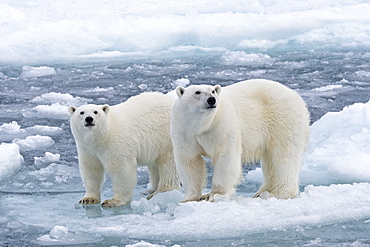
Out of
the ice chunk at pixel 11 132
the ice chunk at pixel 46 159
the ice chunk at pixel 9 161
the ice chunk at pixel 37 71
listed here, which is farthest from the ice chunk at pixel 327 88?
the ice chunk at pixel 9 161

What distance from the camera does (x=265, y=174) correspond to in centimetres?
553

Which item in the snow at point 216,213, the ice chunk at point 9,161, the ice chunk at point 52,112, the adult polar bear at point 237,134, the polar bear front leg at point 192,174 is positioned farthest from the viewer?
the ice chunk at point 52,112

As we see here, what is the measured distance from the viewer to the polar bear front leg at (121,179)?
215 inches

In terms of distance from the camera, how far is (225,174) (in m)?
4.96

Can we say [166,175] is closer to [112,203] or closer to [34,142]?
[112,203]

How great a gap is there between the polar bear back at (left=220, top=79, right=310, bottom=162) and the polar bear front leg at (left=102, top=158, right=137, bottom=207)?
1092mm

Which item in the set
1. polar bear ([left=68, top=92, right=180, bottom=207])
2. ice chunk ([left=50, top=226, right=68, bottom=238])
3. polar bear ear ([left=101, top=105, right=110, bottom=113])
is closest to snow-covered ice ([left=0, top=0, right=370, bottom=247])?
ice chunk ([left=50, top=226, right=68, bottom=238])

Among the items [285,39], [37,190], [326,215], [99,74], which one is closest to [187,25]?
[285,39]

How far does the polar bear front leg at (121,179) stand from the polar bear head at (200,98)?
3.50 feet

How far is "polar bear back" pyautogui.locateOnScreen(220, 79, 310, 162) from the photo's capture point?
5223mm

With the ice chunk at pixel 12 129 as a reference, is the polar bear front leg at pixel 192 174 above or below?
above

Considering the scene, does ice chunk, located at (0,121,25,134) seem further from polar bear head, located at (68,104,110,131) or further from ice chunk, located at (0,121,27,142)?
polar bear head, located at (68,104,110,131)

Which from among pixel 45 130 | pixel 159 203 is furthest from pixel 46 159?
pixel 159 203

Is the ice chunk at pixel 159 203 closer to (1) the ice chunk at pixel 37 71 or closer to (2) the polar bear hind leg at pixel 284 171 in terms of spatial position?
(2) the polar bear hind leg at pixel 284 171
